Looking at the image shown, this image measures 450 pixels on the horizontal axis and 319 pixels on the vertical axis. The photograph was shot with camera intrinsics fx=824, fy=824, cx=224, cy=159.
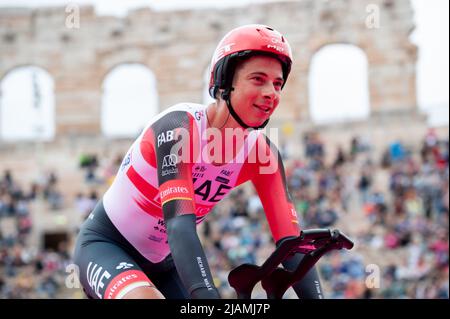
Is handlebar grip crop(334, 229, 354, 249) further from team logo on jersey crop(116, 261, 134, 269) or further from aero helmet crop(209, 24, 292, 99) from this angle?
team logo on jersey crop(116, 261, 134, 269)

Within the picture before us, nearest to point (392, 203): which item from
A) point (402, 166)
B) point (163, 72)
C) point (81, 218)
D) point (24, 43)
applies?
point (402, 166)

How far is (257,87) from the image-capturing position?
4.10m

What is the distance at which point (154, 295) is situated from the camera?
153 inches

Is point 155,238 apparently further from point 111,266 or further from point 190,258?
point 190,258

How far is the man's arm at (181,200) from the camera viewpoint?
3693 millimetres

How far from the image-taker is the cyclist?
397 cm

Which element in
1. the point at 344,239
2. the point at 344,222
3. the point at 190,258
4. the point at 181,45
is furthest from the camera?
the point at 181,45

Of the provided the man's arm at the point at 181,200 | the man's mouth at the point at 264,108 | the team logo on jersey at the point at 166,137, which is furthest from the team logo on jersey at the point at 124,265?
the man's mouth at the point at 264,108

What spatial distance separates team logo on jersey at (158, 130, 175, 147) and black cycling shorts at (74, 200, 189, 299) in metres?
0.66

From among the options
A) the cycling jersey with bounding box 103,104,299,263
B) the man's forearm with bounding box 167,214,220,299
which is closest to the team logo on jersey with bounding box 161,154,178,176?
the cycling jersey with bounding box 103,104,299,263

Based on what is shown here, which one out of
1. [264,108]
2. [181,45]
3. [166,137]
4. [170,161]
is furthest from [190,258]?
[181,45]

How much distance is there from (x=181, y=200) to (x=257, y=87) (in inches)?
26.8

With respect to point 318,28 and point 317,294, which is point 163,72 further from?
point 317,294

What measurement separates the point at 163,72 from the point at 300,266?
38.2 meters
